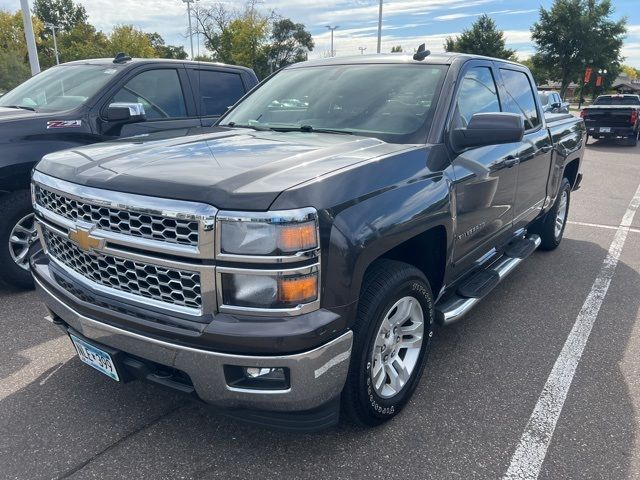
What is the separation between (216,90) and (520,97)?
10.7 ft

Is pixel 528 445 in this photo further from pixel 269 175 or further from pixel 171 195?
pixel 171 195

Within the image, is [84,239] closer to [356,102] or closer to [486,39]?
[356,102]

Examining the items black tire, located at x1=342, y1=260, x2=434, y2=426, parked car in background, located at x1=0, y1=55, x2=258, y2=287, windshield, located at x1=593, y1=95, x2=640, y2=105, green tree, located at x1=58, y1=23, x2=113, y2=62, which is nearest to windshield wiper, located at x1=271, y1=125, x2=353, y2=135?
black tire, located at x1=342, y1=260, x2=434, y2=426

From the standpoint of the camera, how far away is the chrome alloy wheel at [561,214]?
5.87m

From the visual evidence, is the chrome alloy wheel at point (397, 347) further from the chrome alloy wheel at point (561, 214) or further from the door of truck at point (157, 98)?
the chrome alloy wheel at point (561, 214)

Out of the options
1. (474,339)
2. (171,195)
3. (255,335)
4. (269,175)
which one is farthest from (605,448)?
(171,195)

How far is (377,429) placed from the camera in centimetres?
269

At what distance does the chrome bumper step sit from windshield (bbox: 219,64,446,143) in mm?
1059

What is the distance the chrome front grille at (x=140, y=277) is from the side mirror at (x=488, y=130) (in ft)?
5.90

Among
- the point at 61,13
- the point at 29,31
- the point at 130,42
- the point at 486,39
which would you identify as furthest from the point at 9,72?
the point at 61,13

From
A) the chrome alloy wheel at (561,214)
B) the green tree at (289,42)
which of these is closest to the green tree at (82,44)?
the green tree at (289,42)

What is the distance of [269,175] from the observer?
2168 mm

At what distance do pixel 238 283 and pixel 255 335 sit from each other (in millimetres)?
215

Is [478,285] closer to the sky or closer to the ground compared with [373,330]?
closer to the ground
